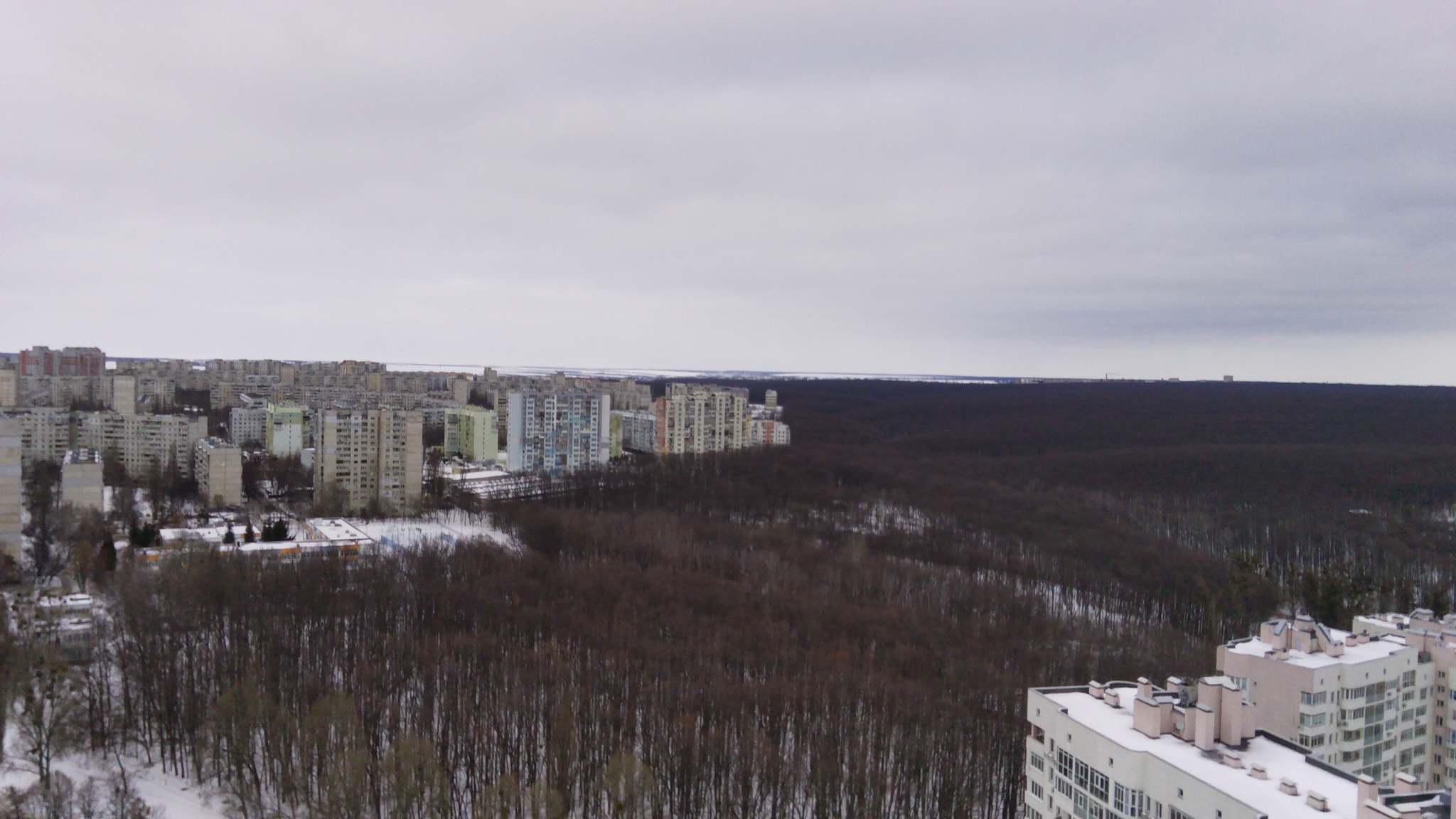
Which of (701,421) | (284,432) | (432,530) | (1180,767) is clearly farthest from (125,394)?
(1180,767)

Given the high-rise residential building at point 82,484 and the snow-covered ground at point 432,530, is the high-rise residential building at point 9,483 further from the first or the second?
the snow-covered ground at point 432,530

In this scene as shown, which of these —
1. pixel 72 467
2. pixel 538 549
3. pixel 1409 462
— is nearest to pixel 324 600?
pixel 538 549

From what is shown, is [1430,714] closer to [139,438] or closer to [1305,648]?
[1305,648]

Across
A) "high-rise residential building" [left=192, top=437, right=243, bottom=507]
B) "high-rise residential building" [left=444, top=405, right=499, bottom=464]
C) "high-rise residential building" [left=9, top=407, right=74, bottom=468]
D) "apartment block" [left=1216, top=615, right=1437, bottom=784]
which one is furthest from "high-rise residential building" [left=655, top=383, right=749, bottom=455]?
"apartment block" [left=1216, top=615, right=1437, bottom=784]

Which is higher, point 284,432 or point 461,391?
point 461,391

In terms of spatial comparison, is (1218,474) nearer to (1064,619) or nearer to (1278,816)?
(1064,619)
